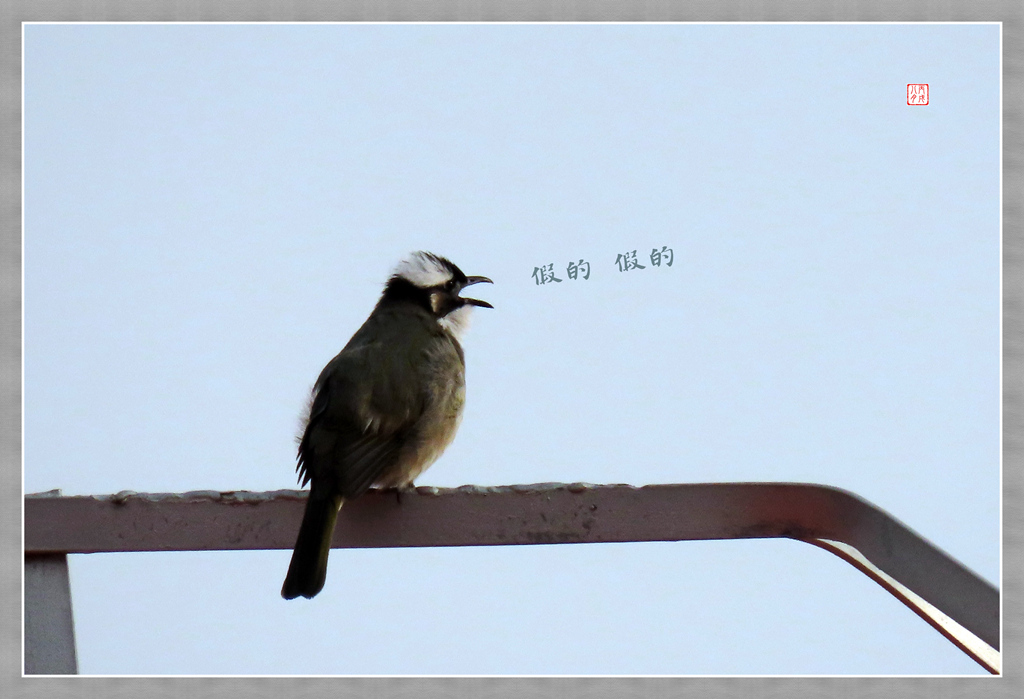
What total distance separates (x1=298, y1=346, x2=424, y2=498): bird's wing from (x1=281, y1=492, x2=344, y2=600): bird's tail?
0.58 ft

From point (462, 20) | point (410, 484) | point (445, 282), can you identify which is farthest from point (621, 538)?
point (445, 282)

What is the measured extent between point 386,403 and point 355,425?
192 millimetres

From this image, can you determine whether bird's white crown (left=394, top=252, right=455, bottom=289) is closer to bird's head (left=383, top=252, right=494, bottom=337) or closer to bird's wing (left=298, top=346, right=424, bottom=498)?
bird's head (left=383, top=252, right=494, bottom=337)

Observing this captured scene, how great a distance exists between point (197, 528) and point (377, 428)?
112 centimetres

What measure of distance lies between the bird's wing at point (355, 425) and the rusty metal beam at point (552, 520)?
570 millimetres

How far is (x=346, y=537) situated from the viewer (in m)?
2.93

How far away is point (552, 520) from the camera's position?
2.60 m

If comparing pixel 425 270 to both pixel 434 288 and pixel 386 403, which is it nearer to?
pixel 434 288

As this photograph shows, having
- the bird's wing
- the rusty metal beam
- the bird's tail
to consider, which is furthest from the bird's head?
the rusty metal beam

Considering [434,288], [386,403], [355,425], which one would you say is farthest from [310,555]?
[434,288]

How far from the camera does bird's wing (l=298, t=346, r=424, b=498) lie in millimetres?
3275

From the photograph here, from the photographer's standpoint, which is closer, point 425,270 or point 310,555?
point 310,555

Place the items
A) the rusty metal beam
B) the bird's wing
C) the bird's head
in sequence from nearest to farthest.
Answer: the rusty metal beam
the bird's wing
the bird's head

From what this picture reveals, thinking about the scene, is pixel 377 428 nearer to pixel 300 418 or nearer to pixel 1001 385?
pixel 300 418
